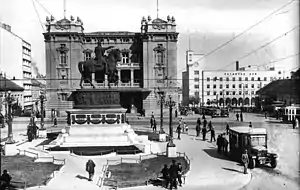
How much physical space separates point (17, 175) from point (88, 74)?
1306cm

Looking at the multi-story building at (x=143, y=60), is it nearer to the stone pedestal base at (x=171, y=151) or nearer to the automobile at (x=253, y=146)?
the automobile at (x=253, y=146)

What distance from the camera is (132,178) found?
16.7 m

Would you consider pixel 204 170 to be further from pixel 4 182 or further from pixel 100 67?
pixel 100 67

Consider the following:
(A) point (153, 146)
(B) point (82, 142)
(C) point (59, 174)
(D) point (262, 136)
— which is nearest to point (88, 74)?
(B) point (82, 142)

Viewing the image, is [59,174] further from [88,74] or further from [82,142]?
[88,74]

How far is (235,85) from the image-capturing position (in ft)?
375

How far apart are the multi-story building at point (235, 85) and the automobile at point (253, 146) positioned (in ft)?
268

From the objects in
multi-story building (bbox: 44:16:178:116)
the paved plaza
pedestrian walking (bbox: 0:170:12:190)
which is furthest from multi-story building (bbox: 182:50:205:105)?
pedestrian walking (bbox: 0:170:12:190)

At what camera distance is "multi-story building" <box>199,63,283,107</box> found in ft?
344

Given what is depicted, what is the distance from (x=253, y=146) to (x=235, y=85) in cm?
9660

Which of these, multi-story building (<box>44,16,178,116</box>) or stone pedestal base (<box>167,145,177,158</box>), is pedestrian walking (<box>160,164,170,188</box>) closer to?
stone pedestal base (<box>167,145,177,158</box>)

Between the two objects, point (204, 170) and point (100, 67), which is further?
point (100, 67)

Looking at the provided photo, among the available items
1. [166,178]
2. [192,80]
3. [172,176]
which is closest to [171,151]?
[166,178]

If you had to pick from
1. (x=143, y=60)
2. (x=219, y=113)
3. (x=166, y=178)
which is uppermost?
(x=143, y=60)
